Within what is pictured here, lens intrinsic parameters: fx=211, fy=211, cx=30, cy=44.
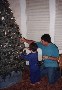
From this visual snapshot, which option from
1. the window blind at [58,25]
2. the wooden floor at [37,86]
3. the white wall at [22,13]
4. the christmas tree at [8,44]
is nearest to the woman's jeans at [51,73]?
the wooden floor at [37,86]

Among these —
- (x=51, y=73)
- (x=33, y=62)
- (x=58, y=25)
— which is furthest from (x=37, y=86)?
(x=58, y=25)

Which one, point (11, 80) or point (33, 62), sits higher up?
point (33, 62)

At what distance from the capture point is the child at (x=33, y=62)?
5.97m

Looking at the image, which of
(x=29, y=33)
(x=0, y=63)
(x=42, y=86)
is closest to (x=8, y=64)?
(x=0, y=63)

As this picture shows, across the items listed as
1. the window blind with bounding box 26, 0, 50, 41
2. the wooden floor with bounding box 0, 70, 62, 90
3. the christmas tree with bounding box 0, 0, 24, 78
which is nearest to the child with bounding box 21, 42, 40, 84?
the wooden floor with bounding box 0, 70, 62, 90

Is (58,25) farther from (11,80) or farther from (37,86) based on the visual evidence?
(11,80)

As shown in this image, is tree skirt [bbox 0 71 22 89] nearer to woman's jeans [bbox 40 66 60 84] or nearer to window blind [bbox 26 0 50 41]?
woman's jeans [bbox 40 66 60 84]

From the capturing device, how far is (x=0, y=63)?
6086 millimetres

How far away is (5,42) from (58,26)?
2372mm

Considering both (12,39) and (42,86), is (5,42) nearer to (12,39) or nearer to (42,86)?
(12,39)

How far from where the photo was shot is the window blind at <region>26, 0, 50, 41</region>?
7.61 m

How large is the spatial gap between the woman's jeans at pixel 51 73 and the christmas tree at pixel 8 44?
2.48 feet

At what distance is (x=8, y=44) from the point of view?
6.18m

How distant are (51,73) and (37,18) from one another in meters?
2.40
